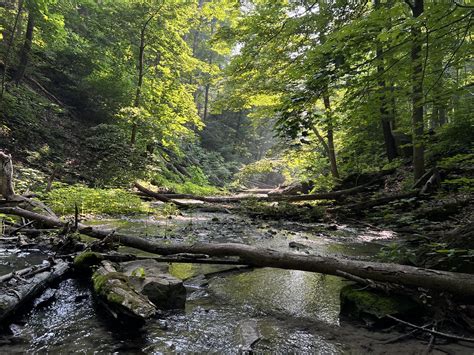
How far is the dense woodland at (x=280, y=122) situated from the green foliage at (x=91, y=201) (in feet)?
0.16

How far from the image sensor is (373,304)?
3.11 m

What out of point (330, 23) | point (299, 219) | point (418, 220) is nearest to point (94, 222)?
point (299, 219)

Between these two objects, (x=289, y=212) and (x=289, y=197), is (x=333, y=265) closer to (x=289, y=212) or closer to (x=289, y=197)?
(x=289, y=212)

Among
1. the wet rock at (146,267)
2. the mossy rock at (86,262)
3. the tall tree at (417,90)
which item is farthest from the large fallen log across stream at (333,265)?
the tall tree at (417,90)

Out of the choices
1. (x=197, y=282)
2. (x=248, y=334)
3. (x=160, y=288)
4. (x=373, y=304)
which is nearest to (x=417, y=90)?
(x=373, y=304)

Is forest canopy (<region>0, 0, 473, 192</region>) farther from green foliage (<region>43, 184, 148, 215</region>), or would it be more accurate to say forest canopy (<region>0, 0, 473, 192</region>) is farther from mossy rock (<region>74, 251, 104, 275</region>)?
mossy rock (<region>74, 251, 104, 275</region>)

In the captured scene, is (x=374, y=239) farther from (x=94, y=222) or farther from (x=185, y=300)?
(x=94, y=222)

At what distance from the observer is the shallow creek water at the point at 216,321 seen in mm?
2613

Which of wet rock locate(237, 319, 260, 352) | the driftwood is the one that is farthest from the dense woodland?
wet rock locate(237, 319, 260, 352)

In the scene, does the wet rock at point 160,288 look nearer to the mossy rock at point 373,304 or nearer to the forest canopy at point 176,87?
the mossy rock at point 373,304

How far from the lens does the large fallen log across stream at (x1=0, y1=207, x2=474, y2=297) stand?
2.87 m

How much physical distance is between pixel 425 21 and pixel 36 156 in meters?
13.4

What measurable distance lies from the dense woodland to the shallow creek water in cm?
33

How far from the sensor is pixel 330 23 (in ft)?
33.1
